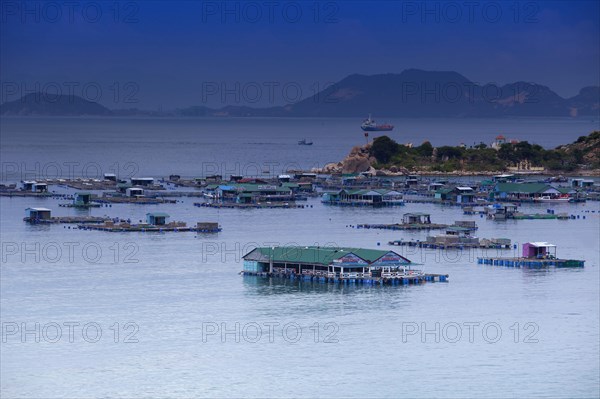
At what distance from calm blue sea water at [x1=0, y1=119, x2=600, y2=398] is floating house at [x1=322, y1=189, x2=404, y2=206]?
16041mm

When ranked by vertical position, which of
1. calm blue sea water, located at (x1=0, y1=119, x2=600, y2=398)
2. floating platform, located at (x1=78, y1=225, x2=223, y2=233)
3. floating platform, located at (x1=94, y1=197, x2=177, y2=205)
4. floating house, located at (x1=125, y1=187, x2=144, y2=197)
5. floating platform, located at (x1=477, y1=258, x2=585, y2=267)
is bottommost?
calm blue sea water, located at (x1=0, y1=119, x2=600, y2=398)

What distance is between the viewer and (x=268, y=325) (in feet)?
114

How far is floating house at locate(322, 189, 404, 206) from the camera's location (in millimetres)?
69250

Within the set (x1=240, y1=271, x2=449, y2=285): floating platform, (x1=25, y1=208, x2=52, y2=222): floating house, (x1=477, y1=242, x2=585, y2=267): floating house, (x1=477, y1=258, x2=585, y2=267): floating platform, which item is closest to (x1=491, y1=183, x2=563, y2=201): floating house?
(x1=25, y1=208, x2=52, y2=222): floating house

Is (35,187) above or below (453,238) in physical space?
above

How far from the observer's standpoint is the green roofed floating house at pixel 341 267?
4041 cm

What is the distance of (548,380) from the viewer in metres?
30.1

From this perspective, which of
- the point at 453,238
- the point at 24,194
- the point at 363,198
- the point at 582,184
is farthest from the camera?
the point at 582,184

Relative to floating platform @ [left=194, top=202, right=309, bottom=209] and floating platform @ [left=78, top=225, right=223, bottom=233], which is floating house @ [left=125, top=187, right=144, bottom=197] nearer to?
Answer: floating platform @ [left=194, top=202, right=309, bottom=209]

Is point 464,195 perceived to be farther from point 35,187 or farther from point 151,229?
point 35,187

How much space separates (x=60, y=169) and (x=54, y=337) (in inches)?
2653

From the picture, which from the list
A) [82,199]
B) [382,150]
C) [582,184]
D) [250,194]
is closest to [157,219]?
[82,199]

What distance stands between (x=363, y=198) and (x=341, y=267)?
29487 mm

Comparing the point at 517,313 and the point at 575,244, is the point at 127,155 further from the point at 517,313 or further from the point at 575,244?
the point at 517,313
